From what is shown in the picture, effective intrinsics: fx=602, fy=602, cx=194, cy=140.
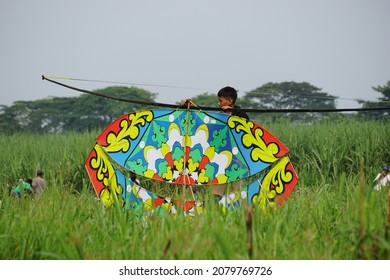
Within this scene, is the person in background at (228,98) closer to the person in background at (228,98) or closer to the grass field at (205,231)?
the person in background at (228,98)

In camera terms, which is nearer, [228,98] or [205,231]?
[205,231]

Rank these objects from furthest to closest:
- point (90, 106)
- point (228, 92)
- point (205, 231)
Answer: point (90, 106), point (228, 92), point (205, 231)

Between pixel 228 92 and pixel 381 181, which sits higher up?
pixel 228 92

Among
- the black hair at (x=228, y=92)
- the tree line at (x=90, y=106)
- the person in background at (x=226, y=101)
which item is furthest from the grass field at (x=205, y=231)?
the tree line at (x=90, y=106)

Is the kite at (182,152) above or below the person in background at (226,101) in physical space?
below

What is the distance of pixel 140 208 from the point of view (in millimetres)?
3807

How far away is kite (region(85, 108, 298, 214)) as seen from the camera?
15.5 feet

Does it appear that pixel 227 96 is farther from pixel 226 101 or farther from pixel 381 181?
pixel 381 181

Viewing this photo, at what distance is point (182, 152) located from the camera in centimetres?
486

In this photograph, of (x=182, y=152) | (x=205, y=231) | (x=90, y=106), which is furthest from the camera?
(x=90, y=106)

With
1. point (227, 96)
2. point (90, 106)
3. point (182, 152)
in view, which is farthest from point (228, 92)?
point (90, 106)

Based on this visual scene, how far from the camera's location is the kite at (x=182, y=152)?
472cm

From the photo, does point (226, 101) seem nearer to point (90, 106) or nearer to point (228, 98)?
point (228, 98)

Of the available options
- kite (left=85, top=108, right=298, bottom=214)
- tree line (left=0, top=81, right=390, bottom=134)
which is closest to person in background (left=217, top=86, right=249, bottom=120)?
kite (left=85, top=108, right=298, bottom=214)
